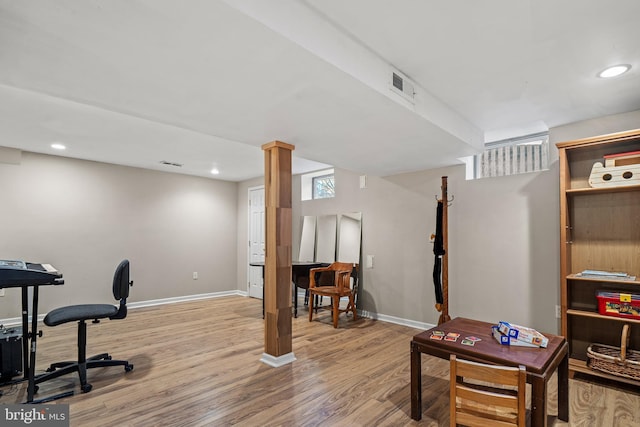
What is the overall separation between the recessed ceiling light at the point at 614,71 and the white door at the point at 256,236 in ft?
17.1

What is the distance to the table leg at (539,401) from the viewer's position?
169 centimetres

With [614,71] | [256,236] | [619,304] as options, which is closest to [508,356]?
[619,304]

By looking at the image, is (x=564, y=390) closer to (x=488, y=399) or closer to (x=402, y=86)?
(x=488, y=399)

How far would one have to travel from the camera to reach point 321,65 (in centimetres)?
184

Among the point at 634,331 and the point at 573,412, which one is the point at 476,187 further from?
the point at 573,412

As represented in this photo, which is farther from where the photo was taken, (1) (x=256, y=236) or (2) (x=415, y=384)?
(1) (x=256, y=236)

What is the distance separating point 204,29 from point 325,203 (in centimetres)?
427

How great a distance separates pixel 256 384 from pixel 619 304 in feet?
10.2

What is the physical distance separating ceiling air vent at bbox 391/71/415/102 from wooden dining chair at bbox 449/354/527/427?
5.83 ft

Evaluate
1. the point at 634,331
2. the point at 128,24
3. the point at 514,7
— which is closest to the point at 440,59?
the point at 514,7

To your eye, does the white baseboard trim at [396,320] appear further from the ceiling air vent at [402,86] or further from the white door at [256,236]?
the ceiling air vent at [402,86]

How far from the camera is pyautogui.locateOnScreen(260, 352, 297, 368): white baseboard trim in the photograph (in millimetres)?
3137

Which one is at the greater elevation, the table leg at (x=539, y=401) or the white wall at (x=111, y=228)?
the white wall at (x=111, y=228)

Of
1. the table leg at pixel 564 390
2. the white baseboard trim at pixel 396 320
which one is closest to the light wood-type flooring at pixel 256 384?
the table leg at pixel 564 390
